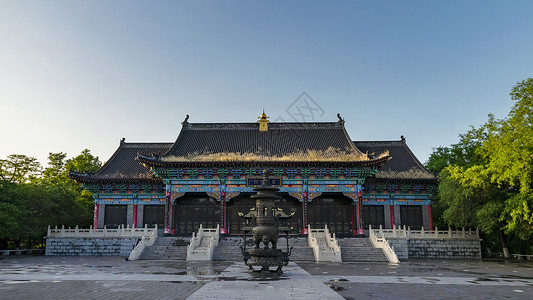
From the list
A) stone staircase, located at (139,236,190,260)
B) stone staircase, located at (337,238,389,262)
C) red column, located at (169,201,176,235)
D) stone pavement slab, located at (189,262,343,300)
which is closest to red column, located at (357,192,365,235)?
stone staircase, located at (337,238,389,262)

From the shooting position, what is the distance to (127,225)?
28.5 metres

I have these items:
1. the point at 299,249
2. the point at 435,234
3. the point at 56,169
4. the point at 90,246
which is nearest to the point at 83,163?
the point at 56,169

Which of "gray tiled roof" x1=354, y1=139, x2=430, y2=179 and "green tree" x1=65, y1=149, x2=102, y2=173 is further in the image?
"green tree" x1=65, y1=149, x2=102, y2=173

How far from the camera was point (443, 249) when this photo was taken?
26.3 meters

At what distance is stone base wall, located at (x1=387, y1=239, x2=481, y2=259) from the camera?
26.1 metres

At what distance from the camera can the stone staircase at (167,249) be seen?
899 inches

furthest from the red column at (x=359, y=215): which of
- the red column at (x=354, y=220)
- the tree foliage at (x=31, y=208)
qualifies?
the tree foliage at (x=31, y=208)

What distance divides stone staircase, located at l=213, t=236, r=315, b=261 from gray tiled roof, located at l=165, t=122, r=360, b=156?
756 cm

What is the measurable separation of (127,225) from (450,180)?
2309 centimetres

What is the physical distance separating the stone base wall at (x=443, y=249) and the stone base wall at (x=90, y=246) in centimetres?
1910

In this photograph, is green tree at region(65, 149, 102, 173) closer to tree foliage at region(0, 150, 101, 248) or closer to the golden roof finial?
tree foliage at region(0, 150, 101, 248)

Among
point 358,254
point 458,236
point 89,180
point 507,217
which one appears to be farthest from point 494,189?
point 89,180

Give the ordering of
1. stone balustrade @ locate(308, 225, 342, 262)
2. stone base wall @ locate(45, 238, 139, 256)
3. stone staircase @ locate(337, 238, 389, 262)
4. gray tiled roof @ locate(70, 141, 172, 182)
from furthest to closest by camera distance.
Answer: gray tiled roof @ locate(70, 141, 172, 182) < stone base wall @ locate(45, 238, 139, 256) < stone staircase @ locate(337, 238, 389, 262) < stone balustrade @ locate(308, 225, 342, 262)

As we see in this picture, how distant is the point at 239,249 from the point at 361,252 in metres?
7.41
